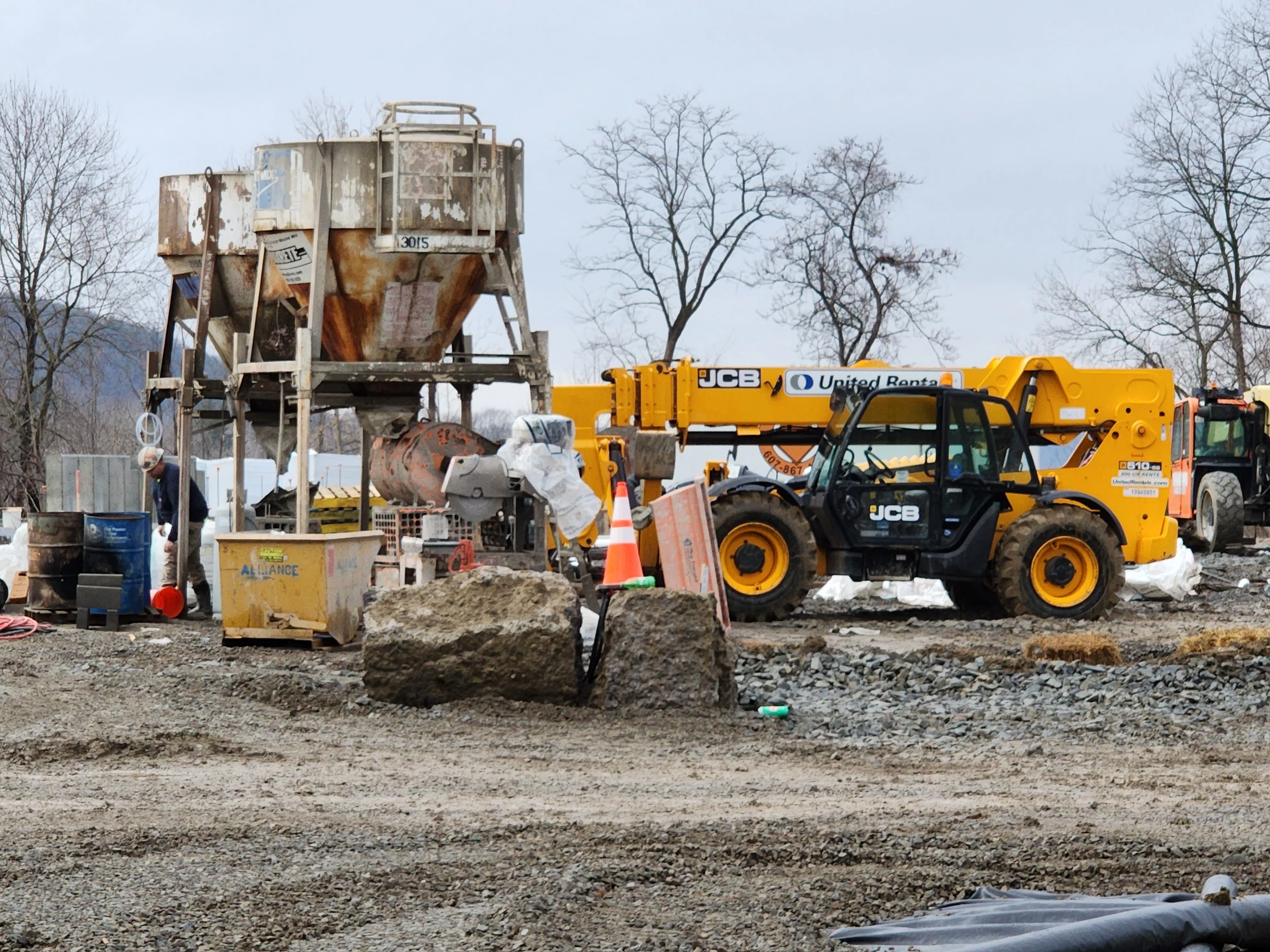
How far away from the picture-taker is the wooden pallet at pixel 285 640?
12000 mm

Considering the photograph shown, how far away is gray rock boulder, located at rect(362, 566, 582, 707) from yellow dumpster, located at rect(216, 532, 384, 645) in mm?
2892

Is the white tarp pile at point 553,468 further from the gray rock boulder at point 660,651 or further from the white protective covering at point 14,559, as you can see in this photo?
the white protective covering at point 14,559

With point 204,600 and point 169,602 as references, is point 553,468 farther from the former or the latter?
point 204,600

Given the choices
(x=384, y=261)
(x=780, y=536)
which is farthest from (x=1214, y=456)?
(x=384, y=261)

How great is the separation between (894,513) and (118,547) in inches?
298

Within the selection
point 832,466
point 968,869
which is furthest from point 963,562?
point 968,869

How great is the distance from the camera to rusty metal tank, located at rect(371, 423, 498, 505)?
48.6ft

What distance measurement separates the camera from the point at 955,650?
11.6m

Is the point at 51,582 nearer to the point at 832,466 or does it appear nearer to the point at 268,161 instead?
the point at 268,161

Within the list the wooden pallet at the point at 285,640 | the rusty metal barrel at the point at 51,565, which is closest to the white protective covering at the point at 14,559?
the rusty metal barrel at the point at 51,565

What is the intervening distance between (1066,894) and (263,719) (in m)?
5.28

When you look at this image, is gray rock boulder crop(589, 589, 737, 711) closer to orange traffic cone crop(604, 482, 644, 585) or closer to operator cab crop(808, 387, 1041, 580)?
orange traffic cone crop(604, 482, 644, 585)

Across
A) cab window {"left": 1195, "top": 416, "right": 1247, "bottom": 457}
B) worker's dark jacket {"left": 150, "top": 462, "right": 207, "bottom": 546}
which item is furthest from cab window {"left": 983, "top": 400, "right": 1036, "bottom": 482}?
cab window {"left": 1195, "top": 416, "right": 1247, "bottom": 457}

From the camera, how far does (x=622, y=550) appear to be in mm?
9945
